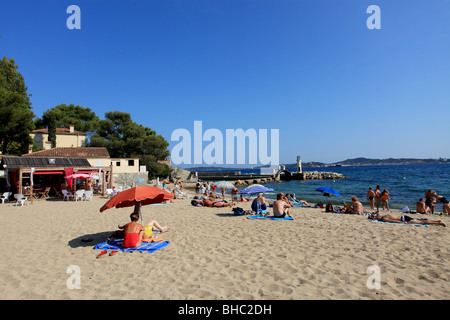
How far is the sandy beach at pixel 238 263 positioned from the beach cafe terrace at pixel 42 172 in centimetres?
928

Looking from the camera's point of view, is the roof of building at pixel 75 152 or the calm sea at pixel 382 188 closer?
the calm sea at pixel 382 188

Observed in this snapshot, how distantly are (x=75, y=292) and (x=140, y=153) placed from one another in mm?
38238

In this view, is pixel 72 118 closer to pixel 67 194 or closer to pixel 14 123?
pixel 14 123

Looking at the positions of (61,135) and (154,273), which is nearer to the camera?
(154,273)

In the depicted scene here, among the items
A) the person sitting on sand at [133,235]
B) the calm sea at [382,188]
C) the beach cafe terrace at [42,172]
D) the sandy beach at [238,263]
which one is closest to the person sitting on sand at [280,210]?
the sandy beach at [238,263]

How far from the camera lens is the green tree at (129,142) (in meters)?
38.7

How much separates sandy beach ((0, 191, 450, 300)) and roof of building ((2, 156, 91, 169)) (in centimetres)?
980

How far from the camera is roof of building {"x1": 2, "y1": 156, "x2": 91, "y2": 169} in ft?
52.0

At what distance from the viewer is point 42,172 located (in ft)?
53.6

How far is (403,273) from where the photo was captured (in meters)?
4.26

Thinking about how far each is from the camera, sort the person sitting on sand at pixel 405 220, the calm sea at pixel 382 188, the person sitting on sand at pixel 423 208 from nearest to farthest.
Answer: the person sitting on sand at pixel 405 220 → the person sitting on sand at pixel 423 208 → the calm sea at pixel 382 188

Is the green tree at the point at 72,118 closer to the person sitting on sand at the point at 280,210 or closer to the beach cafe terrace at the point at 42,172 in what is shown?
the beach cafe terrace at the point at 42,172
